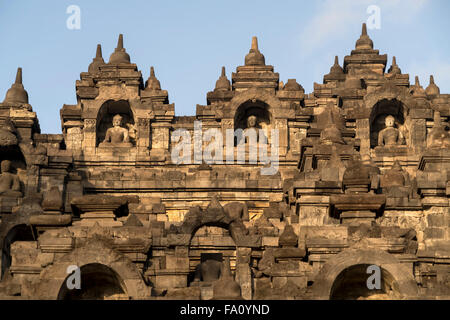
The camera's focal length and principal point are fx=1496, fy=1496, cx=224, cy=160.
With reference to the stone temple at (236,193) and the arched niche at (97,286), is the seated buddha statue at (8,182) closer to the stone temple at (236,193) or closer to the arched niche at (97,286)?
the stone temple at (236,193)

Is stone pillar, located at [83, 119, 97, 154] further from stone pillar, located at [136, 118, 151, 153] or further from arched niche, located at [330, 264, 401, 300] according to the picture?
arched niche, located at [330, 264, 401, 300]

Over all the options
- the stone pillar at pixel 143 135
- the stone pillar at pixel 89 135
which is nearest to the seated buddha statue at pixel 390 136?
the stone pillar at pixel 143 135

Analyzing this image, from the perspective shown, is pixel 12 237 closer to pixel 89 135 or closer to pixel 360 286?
pixel 89 135

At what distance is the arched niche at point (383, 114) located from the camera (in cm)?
6284

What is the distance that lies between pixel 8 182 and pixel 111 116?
800cm

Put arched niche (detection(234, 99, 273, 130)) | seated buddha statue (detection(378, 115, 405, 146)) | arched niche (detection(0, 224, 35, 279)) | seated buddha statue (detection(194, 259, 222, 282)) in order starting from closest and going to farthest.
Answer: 1. seated buddha statue (detection(194, 259, 222, 282))
2. arched niche (detection(0, 224, 35, 279))
3. seated buddha statue (detection(378, 115, 405, 146))
4. arched niche (detection(234, 99, 273, 130))

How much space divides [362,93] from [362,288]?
20.7m

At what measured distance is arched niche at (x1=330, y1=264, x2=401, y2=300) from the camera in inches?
1699

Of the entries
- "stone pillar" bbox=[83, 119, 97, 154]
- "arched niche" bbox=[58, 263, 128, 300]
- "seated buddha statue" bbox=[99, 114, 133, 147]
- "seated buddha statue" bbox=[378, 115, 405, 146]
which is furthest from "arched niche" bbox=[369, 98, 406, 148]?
"arched niche" bbox=[58, 263, 128, 300]

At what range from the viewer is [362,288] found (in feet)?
145

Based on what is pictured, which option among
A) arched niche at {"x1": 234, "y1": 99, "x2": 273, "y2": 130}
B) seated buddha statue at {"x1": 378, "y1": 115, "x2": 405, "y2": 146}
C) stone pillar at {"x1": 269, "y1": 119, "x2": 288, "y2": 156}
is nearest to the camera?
stone pillar at {"x1": 269, "y1": 119, "x2": 288, "y2": 156}

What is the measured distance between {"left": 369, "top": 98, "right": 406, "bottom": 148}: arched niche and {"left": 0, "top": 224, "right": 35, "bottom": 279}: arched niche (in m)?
16.3
